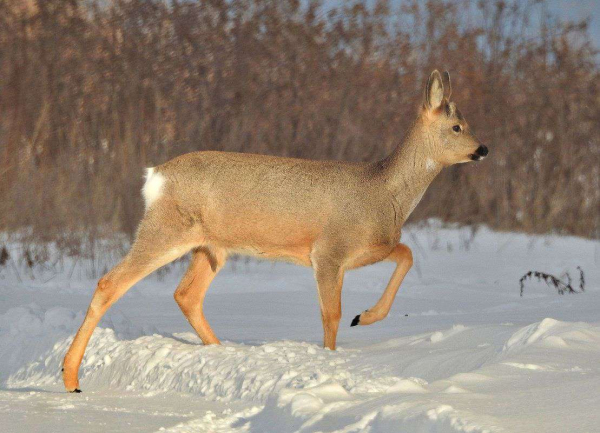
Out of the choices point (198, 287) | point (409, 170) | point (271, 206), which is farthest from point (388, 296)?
point (198, 287)

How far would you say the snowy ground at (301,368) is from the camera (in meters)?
3.98

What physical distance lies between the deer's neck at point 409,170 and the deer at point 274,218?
0.6 inches

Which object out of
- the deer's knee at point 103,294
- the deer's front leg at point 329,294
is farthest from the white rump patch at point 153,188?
the deer's front leg at point 329,294

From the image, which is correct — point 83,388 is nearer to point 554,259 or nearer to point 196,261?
point 196,261

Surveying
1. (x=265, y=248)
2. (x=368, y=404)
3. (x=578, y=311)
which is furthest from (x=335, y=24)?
(x=368, y=404)

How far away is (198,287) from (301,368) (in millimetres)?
1603

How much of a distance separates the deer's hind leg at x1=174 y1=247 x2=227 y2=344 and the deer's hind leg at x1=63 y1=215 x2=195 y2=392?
0.47 metres

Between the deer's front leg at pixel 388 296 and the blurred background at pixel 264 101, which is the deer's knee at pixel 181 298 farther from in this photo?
the blurred background at pixel 264 101

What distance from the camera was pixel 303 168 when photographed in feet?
20.5

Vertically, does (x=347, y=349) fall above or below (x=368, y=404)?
below

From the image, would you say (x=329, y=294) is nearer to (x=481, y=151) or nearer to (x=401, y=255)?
(x=401, y=255)

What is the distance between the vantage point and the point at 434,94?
257 inches

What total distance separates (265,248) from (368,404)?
2.13m

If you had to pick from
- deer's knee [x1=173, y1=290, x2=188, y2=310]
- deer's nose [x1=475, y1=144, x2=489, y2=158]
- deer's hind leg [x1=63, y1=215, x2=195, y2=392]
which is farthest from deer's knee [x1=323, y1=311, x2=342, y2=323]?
deer's nose [x1=475, y1=144, x2=489, y2=158]
